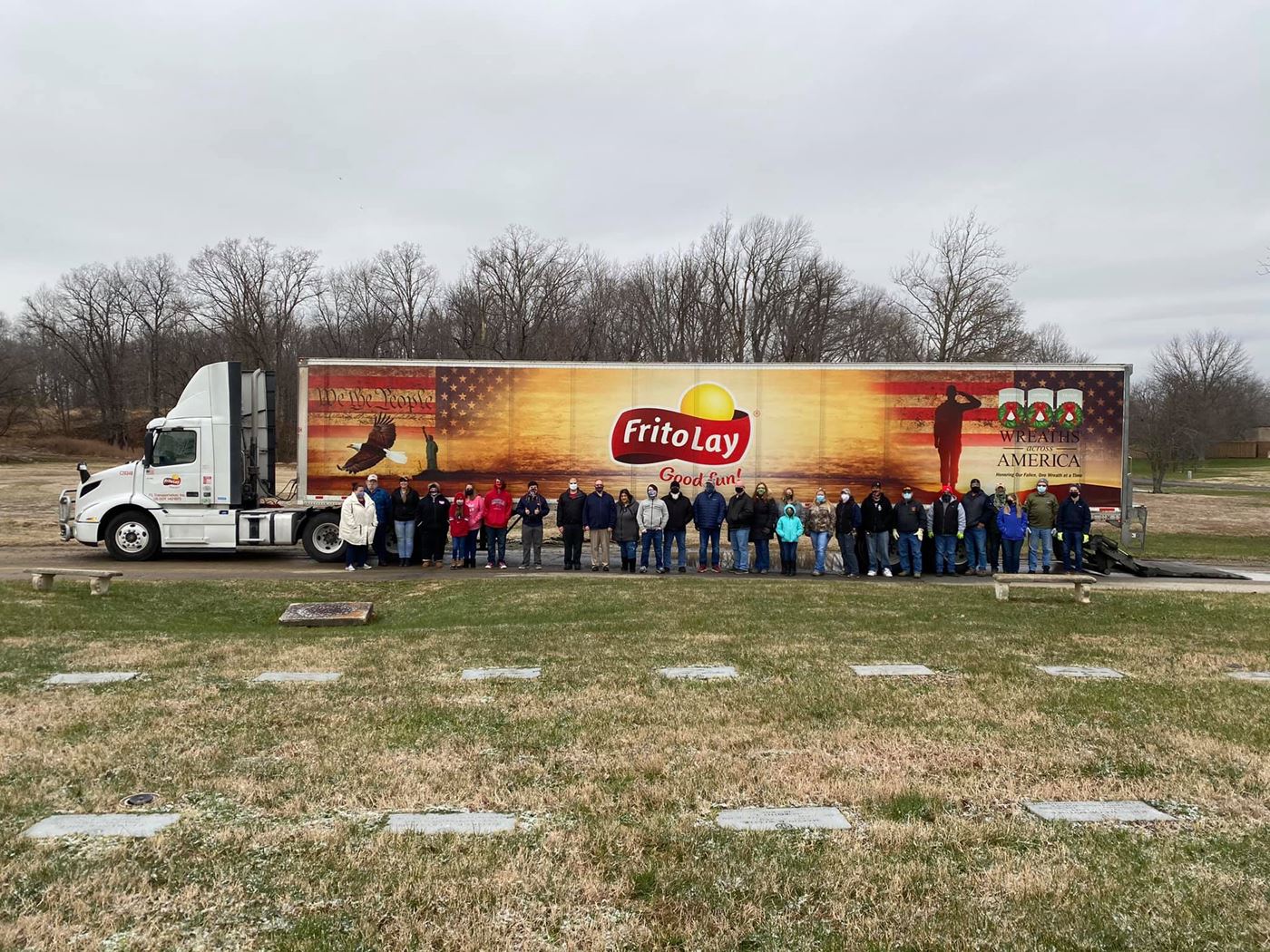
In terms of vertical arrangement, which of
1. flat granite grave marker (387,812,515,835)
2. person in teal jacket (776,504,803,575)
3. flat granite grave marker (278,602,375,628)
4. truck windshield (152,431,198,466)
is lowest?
flat granite grave marker (278,602,375,628)

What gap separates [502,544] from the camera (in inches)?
656

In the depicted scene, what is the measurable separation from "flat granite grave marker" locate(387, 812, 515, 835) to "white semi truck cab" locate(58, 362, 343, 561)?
43.5 ft

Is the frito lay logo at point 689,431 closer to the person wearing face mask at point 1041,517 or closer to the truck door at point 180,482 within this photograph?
the person wearing face mask at point 1041,517

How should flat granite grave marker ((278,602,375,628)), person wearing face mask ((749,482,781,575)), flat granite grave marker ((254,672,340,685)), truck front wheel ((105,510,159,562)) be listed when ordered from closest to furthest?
flat granite grave marker ((254,672,340,685))
flat granite grave marker ((278,602,375,628))
person wearing face mask ((749,482,781,575))
truck front wheel ((105,510,159,562))

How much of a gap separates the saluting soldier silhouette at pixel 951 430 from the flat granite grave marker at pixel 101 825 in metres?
14.6

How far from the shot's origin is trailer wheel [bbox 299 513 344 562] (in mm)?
16656

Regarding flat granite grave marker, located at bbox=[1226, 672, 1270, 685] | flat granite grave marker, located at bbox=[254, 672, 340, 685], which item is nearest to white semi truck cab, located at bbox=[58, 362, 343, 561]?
flat granite grave marker, located at bbox=[254, 672, 340, 685]

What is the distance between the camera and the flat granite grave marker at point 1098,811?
13.8 ft

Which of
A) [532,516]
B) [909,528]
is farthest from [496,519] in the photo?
[909,528]

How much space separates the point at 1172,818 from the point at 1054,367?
1355 centimetres

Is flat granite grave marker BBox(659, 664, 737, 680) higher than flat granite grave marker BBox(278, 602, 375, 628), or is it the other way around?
flat granite grave marker BBox(659, 664, 737, 680)

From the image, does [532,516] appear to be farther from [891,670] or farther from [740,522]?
[891,670]

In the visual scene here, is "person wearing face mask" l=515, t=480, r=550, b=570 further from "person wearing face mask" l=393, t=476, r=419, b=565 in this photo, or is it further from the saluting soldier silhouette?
the saluting soldier silhouette

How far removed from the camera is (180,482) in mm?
16547
